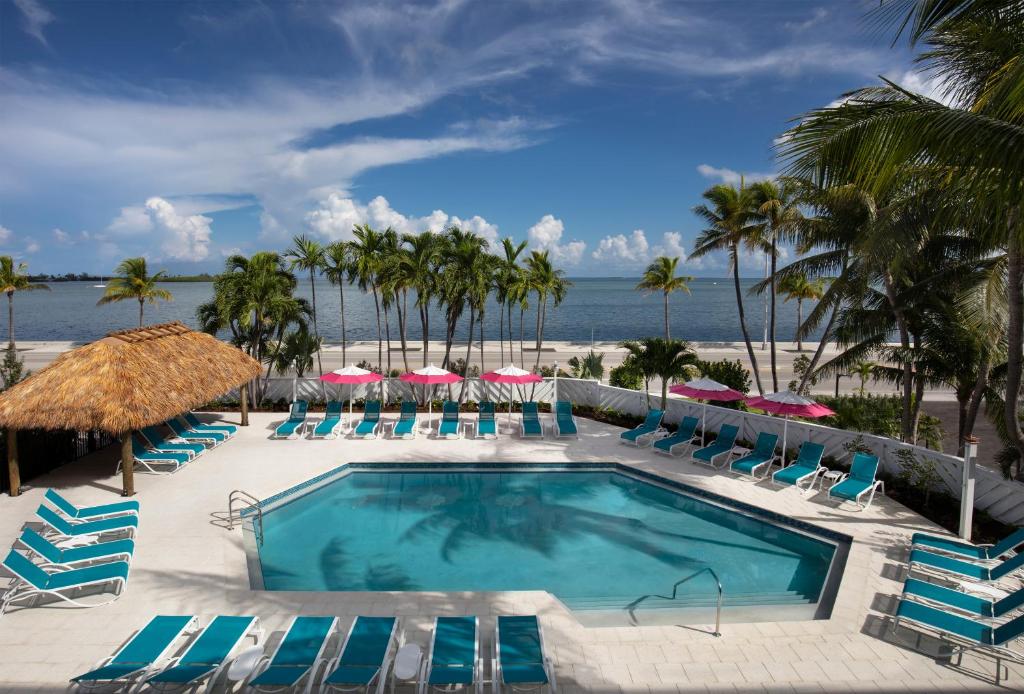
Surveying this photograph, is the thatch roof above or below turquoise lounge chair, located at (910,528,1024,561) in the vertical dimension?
above

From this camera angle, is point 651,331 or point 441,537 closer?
point 441,537

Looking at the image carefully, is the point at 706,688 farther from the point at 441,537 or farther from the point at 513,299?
the point at 513,299

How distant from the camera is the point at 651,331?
78.8 metres

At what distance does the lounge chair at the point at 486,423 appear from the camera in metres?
16.0

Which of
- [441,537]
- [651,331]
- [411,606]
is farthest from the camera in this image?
[651,331]

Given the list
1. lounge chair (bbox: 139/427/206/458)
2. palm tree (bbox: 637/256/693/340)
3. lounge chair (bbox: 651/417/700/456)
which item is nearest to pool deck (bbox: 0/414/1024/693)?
lounge chair (bbox: 139/427/206/458)

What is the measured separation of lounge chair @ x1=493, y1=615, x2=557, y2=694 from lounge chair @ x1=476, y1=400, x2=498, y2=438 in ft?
31.3

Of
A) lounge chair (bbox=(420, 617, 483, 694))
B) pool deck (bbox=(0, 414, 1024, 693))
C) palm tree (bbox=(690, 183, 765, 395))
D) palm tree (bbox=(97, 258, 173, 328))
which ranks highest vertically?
palm tree (bbox=(690, 183, 765, 395))

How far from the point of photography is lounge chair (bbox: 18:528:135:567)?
7.66m

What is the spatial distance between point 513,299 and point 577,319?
76462mm

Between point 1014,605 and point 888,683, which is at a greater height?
point 1014,605

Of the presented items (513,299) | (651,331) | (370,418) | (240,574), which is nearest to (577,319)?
(651,331)

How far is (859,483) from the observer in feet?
36.0

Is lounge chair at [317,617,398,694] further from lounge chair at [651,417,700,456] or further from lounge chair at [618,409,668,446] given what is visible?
lounge chair at [618,409,668,446]
